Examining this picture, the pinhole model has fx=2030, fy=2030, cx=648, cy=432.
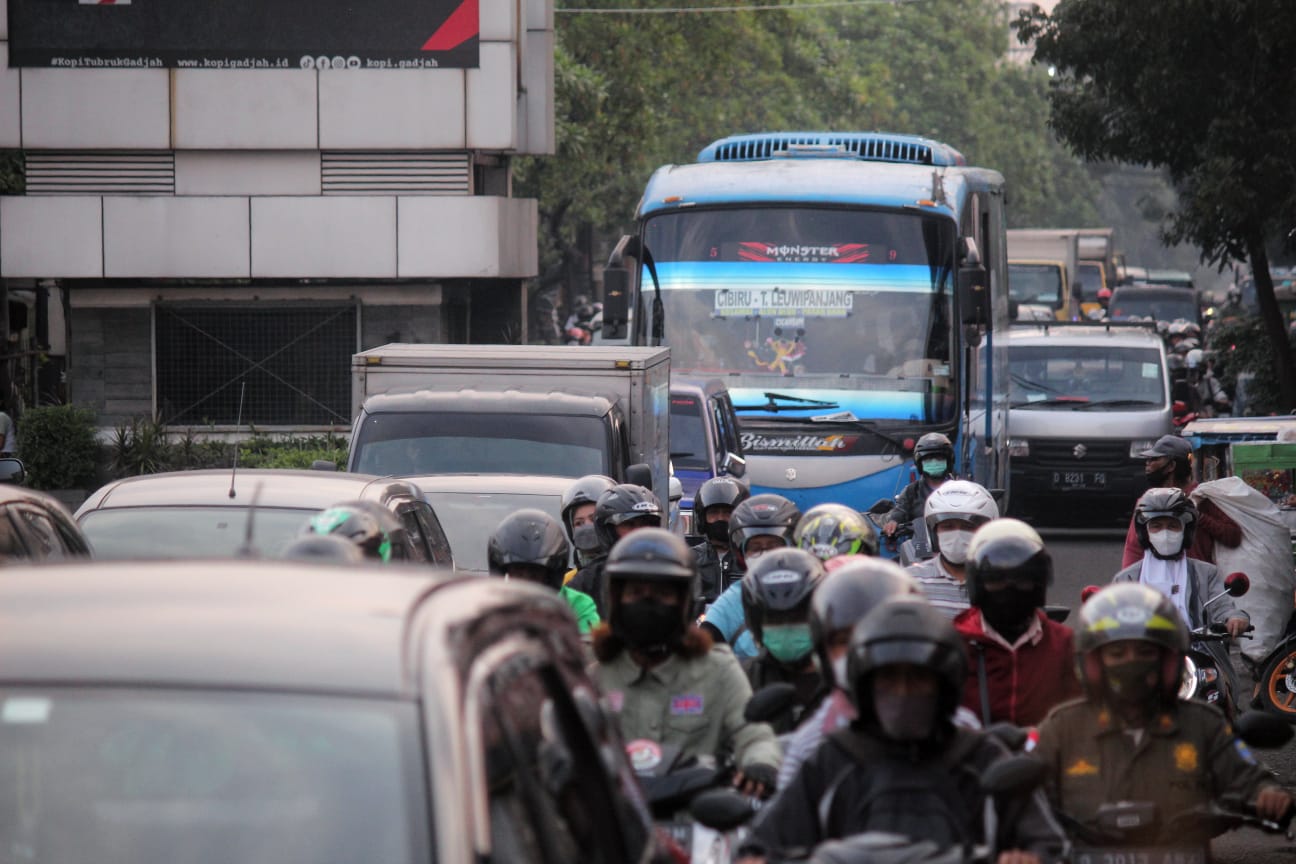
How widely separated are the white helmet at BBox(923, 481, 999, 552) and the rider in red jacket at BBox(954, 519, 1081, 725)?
7.01ft

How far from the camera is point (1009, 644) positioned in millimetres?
5984

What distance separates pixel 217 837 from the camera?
300 centimetres

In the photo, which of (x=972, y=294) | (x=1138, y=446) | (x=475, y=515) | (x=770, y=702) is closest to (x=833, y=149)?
(x=972, y=294)

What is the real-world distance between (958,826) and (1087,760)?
1.17 m

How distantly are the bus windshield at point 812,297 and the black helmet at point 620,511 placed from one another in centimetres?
791

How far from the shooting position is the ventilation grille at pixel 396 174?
2503cm

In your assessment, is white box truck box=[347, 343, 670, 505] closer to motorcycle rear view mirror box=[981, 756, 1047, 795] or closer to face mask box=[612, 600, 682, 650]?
face mask box=[612, 600, 682, 650]

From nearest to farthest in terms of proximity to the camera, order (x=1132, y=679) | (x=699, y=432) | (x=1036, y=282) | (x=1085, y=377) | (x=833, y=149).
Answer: (x=1132, y=679) < (x=699, y=432) < (x=833, y=149) < (x=1085, y=377) < (x=1036, y=282)

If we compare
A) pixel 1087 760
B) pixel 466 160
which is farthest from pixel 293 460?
pixel 1087 760

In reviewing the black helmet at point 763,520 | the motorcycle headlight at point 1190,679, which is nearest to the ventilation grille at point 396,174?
the motorcycle headlight at point 1190,679

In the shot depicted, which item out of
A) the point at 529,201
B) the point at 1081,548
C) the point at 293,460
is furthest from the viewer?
the point at 529,201

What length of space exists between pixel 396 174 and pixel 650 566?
2023 centimetres

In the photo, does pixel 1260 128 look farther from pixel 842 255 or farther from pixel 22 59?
pixel 22 59

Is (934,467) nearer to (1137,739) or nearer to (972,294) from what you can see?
(972,294)
